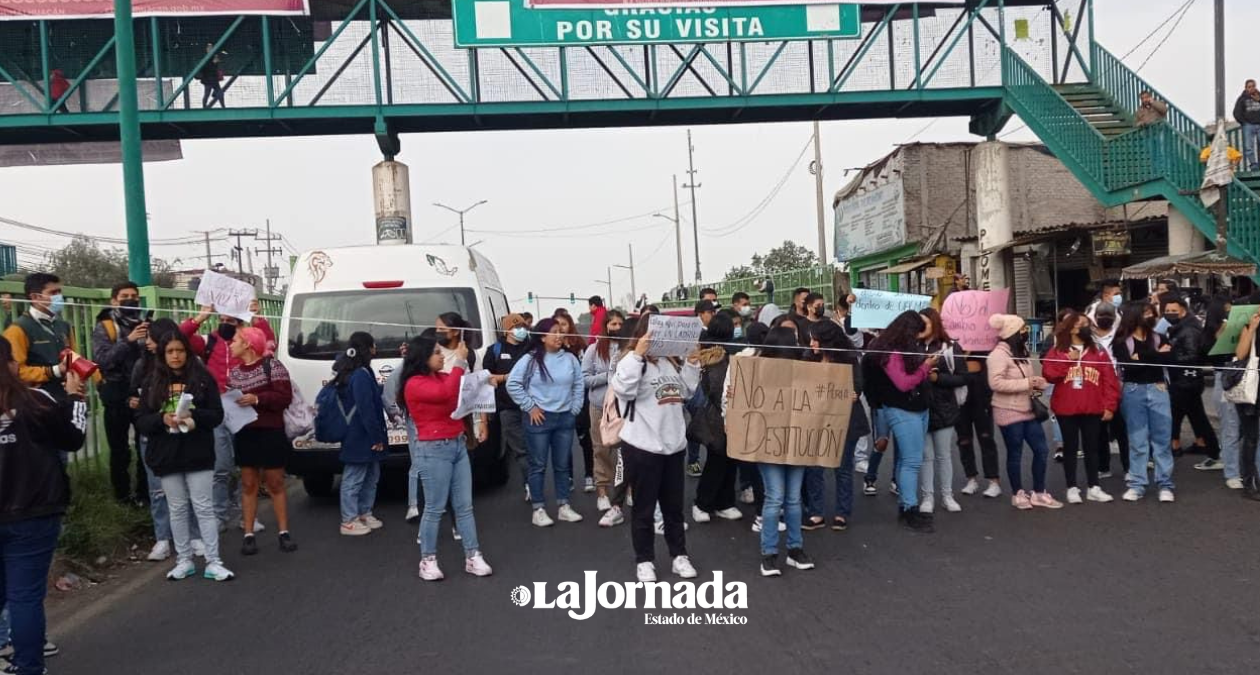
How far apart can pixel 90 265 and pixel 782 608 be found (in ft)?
140

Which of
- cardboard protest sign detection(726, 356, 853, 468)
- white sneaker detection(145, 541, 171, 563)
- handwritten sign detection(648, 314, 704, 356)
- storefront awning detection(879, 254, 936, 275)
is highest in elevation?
storefront awning detection(879, 254, 936, 275)

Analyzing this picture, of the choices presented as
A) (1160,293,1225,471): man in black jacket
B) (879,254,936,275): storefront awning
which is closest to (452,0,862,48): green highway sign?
(1160,293,1225,471): man in black jacket

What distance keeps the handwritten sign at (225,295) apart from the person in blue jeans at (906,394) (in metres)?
4.66

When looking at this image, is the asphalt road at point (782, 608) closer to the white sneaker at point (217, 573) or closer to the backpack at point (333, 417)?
the white sneaker at point (217, 573)

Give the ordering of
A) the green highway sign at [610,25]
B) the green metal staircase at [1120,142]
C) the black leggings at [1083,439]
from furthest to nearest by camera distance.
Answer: the green highway sign at [610,25]
the green metal staircase at [1120,142]
the black leggings at [1083,439]

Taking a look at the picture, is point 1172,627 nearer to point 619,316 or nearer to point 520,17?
point 619,316

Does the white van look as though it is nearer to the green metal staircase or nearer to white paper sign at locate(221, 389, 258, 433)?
white paper sign at locate(221, 389, 258, 433)

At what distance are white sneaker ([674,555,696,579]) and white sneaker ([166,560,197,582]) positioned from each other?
10.7ft

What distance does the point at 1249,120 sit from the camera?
16.2m

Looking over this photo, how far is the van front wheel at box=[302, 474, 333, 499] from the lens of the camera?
9.39 meters

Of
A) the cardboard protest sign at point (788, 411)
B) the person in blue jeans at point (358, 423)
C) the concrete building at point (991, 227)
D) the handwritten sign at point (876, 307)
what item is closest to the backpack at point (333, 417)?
the person in blue jeans at point (358, 423)

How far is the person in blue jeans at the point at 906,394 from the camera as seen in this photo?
716cm

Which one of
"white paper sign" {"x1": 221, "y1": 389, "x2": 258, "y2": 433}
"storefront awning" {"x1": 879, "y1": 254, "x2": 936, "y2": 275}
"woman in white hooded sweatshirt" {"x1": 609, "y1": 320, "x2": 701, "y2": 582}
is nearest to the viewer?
"woman in white hooded sweatshirt" {"x1": 609, "y1": 320, "x2": 701, "y2": 582}

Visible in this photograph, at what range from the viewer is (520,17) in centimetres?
1600
